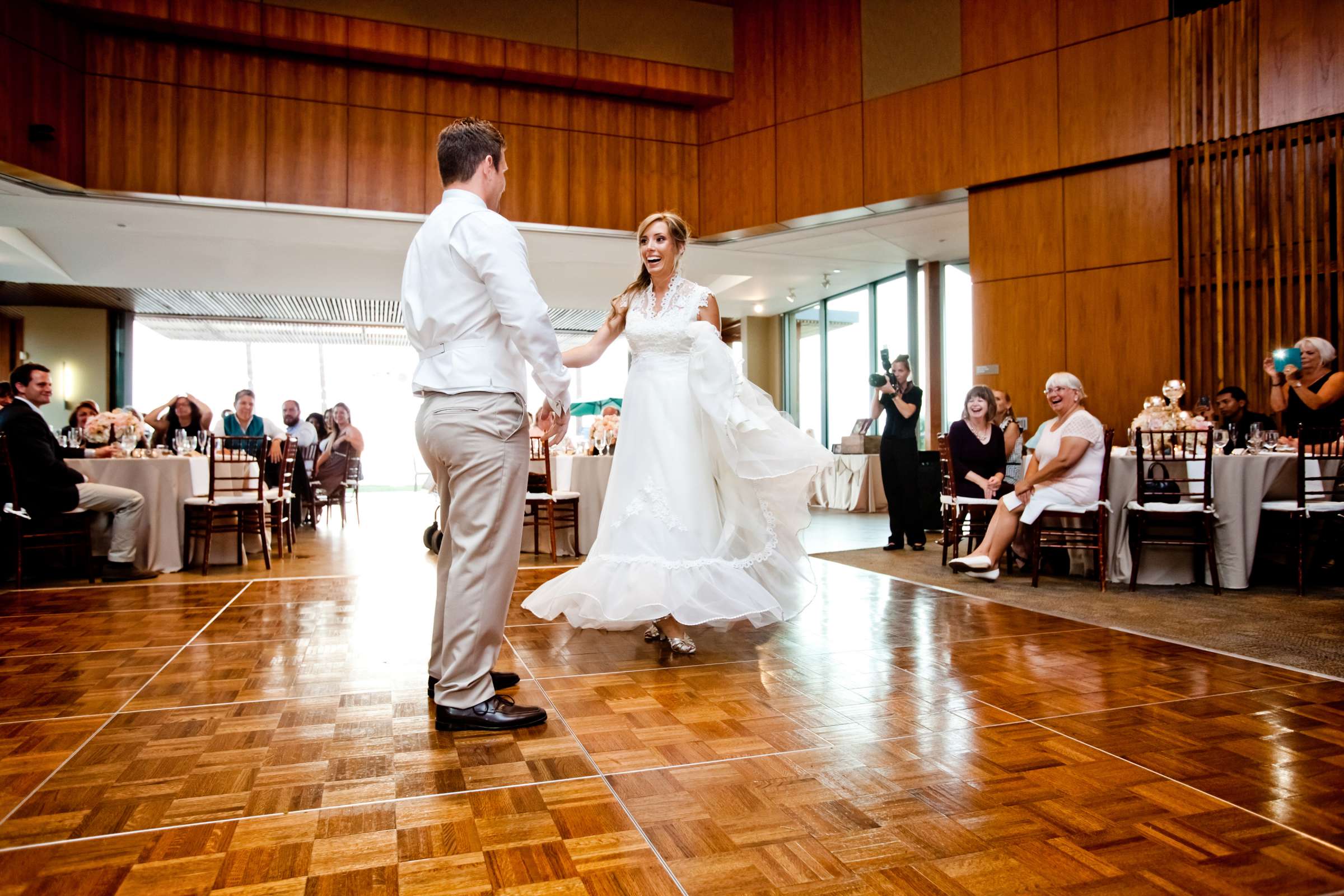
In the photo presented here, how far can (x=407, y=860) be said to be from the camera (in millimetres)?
1639

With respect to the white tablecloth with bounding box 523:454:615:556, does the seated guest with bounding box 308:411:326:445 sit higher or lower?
higher

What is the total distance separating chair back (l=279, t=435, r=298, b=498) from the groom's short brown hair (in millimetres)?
5024

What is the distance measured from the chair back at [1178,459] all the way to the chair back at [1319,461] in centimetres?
40

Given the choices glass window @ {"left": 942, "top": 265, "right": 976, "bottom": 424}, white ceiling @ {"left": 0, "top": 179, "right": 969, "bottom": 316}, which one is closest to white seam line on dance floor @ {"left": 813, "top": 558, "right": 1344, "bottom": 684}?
white ceiling @ {"left": 0, "top": 179, "right": 969, "bottom": 316}

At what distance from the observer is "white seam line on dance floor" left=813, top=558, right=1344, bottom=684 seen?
9.98ft

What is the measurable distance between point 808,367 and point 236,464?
10.9 m

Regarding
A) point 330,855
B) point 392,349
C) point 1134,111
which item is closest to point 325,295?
point 392,349

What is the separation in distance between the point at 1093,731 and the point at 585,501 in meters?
5.01

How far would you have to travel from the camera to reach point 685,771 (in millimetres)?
2107

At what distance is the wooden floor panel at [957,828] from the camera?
61.2 inches

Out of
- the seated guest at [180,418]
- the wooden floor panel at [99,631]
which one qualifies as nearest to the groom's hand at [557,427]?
the wooden floor panel at [99,631]

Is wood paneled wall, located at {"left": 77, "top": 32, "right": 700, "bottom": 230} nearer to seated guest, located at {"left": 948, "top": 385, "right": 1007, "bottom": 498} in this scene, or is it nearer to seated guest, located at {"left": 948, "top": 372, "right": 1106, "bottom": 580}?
seated guest, located at {"left": 948, "top": 385, "right": 1007, "bottom": 498}

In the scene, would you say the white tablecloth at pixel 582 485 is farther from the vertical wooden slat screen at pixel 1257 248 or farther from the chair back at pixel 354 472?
the chair back at pixel 354 472

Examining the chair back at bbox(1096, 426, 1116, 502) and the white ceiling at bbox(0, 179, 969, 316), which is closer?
the chair back at bbox(1096, 426, 1116, 502)
